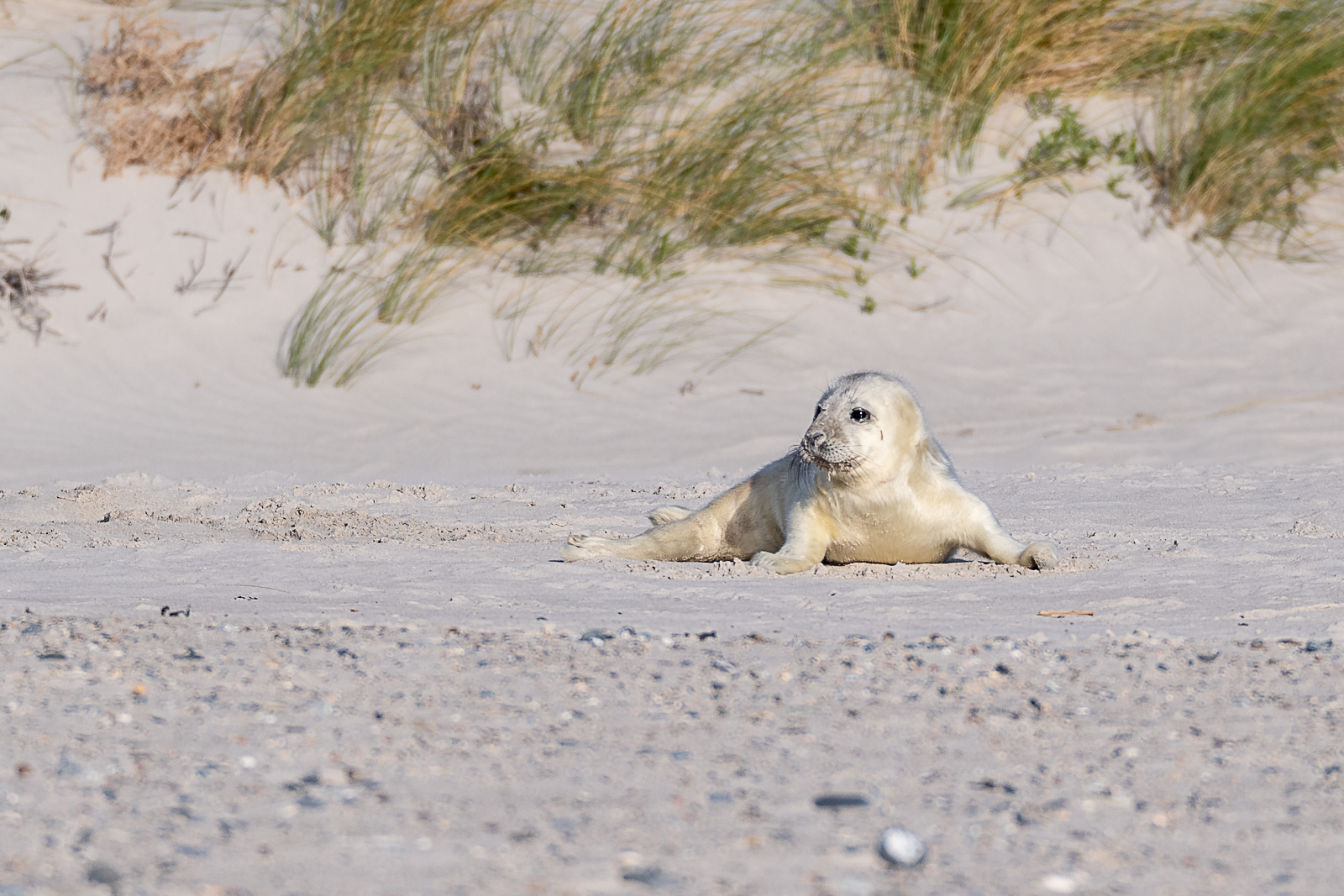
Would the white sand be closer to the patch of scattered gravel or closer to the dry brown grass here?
the patch of scattered gravel

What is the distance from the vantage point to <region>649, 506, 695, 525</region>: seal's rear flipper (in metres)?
4.45

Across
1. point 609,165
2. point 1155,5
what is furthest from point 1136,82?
point 609,165

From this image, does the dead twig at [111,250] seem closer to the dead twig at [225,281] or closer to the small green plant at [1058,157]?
the dead twig at [225,281]

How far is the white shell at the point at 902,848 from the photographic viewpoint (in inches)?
70.2

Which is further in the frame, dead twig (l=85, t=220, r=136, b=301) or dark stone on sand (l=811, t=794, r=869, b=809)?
dead twig (l=85, t=220, r=136, b=301)

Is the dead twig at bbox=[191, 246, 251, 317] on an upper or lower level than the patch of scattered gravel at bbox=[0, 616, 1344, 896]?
upper

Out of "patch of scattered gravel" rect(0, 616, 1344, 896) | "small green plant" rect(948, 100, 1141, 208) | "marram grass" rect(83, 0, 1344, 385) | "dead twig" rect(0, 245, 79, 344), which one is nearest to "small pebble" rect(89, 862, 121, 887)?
"patch of scattered gravel" rect(0, 616, 1344, 896)

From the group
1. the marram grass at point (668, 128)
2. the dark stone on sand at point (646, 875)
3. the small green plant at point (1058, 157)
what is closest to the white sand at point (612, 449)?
the dark stone on sand at point (646, 875)

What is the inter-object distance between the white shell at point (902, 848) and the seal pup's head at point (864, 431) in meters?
1.95

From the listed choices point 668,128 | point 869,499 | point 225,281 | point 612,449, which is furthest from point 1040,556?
point 225,281

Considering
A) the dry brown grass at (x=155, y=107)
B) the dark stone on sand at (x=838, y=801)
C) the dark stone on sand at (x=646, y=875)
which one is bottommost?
the dark stone on sand at (x=646, y=875)

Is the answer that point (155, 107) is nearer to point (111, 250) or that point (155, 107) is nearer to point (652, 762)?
point (111, 250)

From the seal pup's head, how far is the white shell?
6.41ft

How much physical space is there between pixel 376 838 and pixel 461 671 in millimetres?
871
